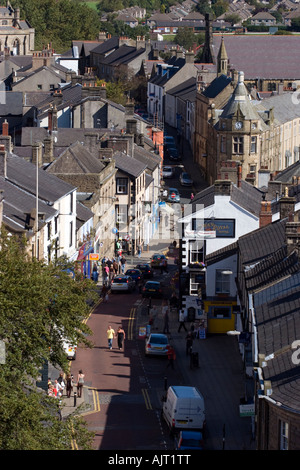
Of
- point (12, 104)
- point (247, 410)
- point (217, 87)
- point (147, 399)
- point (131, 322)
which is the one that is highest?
point (247, 410)

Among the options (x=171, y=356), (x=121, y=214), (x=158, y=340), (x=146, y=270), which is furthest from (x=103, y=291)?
(x=121, y=214)

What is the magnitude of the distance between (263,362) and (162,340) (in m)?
19.3

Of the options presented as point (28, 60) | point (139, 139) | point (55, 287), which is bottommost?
point (28, 60)

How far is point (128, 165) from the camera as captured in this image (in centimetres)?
8894

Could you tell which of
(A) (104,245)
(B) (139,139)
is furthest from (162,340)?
(B) (139,139)

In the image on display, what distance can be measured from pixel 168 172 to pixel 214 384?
70788mm

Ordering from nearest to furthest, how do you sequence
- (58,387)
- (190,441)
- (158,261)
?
1. (190,441)
2. (58,387)
3. (158,261)

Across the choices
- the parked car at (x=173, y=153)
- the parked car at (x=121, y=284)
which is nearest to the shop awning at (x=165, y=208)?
the parked car at (x=121, y=284)

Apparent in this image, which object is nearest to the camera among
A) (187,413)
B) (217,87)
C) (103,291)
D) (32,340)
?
(32,340)

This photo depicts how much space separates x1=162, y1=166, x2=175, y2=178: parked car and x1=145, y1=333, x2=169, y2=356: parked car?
209ft

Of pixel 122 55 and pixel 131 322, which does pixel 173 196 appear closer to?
pixel 131 322

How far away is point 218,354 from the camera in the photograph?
57688mm

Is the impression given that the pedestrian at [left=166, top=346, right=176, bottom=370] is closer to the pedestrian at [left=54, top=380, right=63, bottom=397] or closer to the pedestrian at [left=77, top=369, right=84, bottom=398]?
the pedestrian at [left=77, top=369, right=84, bottom=398]

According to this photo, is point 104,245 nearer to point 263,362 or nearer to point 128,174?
point 128,174
